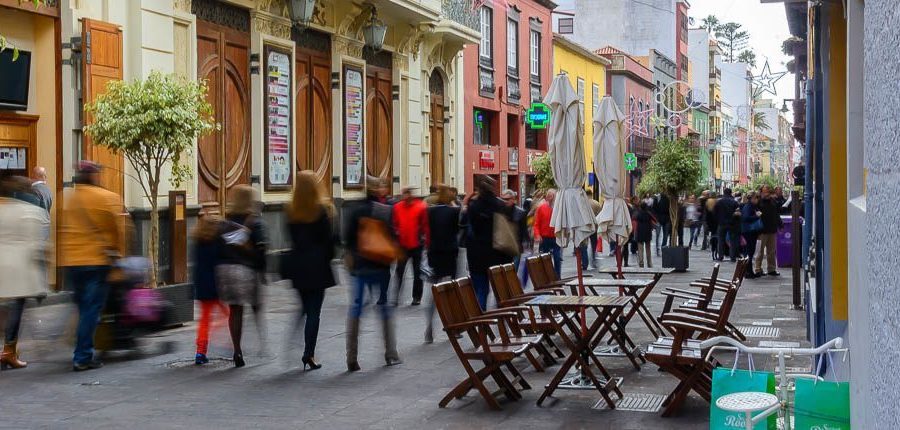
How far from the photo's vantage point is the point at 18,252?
9.87 meters

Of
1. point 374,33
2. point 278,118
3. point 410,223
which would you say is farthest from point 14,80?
point 374,33

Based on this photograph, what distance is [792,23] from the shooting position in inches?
517

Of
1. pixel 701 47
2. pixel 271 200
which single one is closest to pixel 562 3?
pixel 701 47

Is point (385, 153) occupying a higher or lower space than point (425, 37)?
lower

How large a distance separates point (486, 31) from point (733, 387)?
30710 mm

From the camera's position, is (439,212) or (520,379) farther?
(439,212)

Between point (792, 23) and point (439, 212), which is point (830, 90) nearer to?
point (792, 23)

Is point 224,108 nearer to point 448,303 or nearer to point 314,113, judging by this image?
point 314,113

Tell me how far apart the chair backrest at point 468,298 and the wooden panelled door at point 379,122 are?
54.7 feet

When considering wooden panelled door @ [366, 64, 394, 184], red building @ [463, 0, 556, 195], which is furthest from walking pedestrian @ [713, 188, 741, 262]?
red building @ [463, 0, 556, 195]

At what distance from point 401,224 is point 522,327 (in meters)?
4.43

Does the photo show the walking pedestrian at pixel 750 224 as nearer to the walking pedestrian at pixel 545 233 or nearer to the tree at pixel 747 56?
the walking pedestrian at pixel 545 233

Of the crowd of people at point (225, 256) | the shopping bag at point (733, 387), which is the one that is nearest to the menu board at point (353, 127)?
the crowd of people at point (225, 256)

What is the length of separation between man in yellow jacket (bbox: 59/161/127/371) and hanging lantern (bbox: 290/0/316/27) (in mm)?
11321
